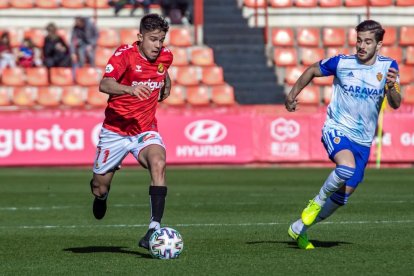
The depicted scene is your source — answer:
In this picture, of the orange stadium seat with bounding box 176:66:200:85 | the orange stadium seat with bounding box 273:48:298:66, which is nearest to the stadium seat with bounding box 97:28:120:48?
the orange stadium seat with bounding box 176:66:200:85

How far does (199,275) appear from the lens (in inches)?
336

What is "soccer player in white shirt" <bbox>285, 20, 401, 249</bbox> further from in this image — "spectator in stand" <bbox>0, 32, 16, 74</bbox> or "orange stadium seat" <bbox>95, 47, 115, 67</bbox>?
"orange stadium seat" <bbox>95, 47, 115, 67</bbox>

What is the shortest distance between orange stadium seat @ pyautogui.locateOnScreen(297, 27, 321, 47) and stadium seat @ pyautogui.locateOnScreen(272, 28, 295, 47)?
228 mm

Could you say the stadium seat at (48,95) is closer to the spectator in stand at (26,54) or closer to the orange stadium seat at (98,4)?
the spectator in stand at (26,54)

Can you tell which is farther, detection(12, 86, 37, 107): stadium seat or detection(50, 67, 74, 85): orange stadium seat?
detection(50, 67, 74, 85): orange stadium seat

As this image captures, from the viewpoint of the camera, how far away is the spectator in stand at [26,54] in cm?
2867

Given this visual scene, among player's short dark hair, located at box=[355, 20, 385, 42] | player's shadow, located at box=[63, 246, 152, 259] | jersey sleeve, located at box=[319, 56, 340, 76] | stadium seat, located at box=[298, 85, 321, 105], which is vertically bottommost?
stadium seat, located at box=[298, 85, 321, 105]

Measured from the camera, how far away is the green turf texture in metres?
9.12

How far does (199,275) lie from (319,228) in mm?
4084

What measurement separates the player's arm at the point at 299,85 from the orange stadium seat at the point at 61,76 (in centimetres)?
1888

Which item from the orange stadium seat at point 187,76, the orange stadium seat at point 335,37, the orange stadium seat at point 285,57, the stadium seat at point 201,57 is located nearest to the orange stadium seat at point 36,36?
the orange stadium seat at point 187,76

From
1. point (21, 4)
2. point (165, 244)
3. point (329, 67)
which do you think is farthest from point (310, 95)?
point (165, 244)

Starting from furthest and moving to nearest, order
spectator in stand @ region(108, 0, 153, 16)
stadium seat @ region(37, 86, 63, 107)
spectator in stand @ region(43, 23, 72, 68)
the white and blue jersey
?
spectator in stand @ region(108, 0, 153, 16) < stadium seat @ region(37, 86, 63, 107) < spectator in stand @ region(43, 23, 72, 68) < the white and blue jersey

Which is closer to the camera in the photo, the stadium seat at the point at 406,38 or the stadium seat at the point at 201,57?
the stadium seat at the point at 201,57
